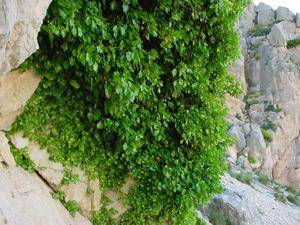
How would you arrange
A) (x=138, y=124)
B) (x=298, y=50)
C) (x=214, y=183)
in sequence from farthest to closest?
(x=298, y=50)
(x=214, y=183)
(x=138, y=124)

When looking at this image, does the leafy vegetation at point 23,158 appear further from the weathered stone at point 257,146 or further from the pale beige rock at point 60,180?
the weathered stone at point 257,146

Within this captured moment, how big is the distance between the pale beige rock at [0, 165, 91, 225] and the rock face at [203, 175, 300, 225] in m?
6.68

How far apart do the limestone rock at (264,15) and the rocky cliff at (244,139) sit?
3.2 inches

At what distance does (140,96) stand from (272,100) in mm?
24822

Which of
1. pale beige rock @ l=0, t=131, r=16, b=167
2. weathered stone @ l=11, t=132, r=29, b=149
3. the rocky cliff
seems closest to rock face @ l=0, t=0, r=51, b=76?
the rocky cliff

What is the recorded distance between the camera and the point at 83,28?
4023mm

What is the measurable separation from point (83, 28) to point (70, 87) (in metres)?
0.85

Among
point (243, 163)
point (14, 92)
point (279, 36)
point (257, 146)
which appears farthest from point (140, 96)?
point (279, 36)

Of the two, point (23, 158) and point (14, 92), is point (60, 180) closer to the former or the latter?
point (23, 158)

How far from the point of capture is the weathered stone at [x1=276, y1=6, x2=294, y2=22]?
32.3 meters

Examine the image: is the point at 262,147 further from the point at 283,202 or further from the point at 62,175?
the point at 62,175

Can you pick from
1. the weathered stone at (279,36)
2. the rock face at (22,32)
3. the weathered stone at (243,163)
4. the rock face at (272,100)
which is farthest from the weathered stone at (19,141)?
the weathered stone at (279,36)

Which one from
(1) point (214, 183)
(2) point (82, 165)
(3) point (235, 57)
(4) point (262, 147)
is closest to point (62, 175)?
(2) point (82, 165)

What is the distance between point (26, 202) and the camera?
3859 millimetres
